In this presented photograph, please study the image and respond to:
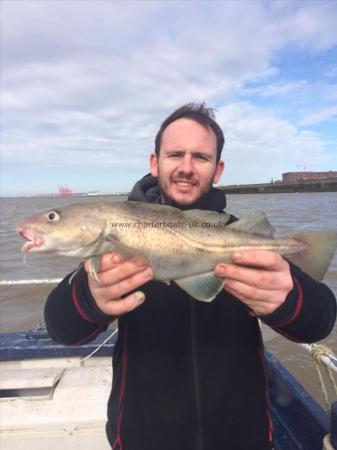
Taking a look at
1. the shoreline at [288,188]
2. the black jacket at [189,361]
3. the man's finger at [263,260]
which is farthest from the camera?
the shoreline at [288,188]

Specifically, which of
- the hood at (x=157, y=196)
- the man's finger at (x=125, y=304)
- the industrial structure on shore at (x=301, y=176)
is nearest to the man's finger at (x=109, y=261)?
the man's finger at (x=125, y=304)

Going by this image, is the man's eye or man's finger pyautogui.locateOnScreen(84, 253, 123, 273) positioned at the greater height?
the man's eye

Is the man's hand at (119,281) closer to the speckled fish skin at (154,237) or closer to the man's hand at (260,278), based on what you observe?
the speckled fish skin at (154,237)

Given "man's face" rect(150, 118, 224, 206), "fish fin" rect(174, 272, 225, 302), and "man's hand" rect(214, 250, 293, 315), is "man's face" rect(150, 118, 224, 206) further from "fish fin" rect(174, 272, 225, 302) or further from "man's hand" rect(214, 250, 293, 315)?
"man's hand" rect(214, 250, 293, 315)

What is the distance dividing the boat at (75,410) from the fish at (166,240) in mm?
1623

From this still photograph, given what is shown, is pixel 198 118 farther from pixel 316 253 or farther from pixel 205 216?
pixel 316 253

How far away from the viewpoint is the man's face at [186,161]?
11.0 ft

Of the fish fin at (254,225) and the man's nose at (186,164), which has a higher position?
the man's nose at (186,164)

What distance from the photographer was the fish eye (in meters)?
2.83

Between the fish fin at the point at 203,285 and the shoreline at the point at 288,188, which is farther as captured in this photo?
the shoreline at the point at 288,188

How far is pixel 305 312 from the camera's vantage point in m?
2.62

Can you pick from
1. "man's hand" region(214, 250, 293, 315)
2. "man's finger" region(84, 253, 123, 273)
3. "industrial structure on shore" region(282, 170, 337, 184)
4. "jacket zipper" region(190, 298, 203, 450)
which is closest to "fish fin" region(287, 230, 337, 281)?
"man's hand" region(214, 250, 293, 315)

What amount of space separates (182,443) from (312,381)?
18.5 feet

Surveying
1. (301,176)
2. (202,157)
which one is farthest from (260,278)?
(301,176)
